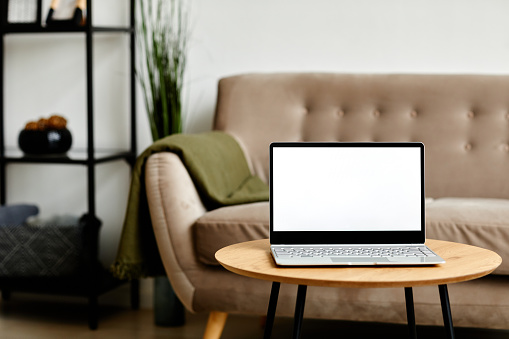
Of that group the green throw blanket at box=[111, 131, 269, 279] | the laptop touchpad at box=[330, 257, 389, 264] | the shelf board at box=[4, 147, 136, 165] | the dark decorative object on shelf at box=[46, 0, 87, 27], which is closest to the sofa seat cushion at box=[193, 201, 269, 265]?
the green throw blanket at box=[111, 131, 269, 279]

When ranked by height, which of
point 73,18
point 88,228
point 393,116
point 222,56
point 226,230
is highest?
point 73,18

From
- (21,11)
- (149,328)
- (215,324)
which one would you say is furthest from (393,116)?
(21,11)

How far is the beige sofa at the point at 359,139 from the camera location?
1.78 m

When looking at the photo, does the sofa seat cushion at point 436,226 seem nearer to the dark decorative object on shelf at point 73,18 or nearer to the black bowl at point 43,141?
the black bowl at point 43,141

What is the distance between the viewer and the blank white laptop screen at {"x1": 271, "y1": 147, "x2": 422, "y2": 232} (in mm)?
1285

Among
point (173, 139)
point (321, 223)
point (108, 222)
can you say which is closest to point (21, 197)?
point (108, 222)

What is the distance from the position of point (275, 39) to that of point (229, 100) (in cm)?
38

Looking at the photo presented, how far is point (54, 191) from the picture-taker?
115 inches

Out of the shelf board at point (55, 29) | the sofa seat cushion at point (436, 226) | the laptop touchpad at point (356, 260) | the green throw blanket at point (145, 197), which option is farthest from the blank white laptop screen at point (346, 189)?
the shelf board at point (55, 29)

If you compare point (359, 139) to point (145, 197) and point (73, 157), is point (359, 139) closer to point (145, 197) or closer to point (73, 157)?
point (145, 197)

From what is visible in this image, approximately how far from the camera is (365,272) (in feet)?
3.59

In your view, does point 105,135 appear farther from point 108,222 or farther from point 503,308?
point 503,308

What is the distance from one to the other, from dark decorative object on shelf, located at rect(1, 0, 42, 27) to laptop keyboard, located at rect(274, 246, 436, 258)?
1839 mm

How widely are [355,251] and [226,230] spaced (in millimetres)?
660
